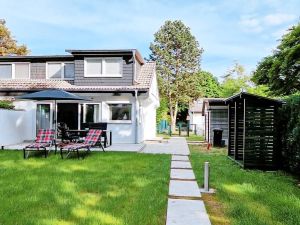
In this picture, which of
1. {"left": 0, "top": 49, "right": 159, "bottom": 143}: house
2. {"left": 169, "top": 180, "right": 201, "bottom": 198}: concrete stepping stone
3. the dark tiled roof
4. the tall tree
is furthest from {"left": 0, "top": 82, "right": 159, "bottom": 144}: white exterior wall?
the tall tree

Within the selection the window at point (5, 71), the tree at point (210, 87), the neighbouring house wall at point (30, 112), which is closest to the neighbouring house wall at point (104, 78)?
the neighbouring house wall at point (30, 112)

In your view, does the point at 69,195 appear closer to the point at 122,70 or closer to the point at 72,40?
the point at 122,70

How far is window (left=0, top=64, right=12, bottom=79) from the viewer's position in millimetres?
19875

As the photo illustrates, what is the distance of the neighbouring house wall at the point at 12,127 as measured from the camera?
15000 mm

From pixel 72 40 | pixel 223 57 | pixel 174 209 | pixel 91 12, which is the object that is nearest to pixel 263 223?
pixel 174 209

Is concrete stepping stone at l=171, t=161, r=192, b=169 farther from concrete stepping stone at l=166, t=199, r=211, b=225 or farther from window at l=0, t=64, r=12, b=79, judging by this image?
window at l=0, t=64, r=12, b=79

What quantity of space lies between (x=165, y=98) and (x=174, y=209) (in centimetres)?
3436

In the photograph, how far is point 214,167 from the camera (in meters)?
10.1

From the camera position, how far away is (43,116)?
59.4 ft

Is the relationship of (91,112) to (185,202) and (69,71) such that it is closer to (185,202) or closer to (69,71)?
(69,71)

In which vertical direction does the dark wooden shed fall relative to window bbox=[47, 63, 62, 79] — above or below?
below

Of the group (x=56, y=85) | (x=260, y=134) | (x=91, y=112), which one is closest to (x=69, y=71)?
(x=56, y=85)

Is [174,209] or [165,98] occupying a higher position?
[165,98]

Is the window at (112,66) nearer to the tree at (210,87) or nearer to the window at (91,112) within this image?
the window at (91,112)
